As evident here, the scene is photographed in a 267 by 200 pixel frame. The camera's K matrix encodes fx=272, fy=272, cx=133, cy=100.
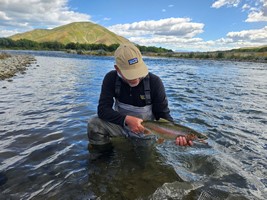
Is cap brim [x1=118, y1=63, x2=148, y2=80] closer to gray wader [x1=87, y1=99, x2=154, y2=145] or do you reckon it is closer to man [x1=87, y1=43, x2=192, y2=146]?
man [x1=87, y1=43, x2=192, y2=146]

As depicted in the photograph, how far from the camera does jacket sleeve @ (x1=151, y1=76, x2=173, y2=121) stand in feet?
19.2

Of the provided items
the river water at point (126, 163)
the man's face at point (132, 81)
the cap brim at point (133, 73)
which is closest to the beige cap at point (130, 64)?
the cap brim at point (133, 73)

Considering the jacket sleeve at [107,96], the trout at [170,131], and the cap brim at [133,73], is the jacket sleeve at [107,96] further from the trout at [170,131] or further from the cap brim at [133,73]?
the trout at [170,131]

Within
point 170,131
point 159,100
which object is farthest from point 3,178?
point 159,100

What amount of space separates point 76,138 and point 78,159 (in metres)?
1.59

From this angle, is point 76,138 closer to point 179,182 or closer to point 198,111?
point 179,182

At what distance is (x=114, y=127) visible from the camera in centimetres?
629

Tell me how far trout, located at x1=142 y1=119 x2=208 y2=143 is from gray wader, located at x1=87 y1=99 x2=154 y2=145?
0.76 metres

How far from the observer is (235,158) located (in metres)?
6.66

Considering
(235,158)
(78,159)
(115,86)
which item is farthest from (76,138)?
(235,158)

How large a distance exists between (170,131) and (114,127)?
1.63 m

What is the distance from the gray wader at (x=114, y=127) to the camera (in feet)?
19.8

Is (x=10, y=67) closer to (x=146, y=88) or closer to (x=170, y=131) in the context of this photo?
(x=146, y=88)

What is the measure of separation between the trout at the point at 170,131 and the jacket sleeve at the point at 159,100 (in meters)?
0.74
